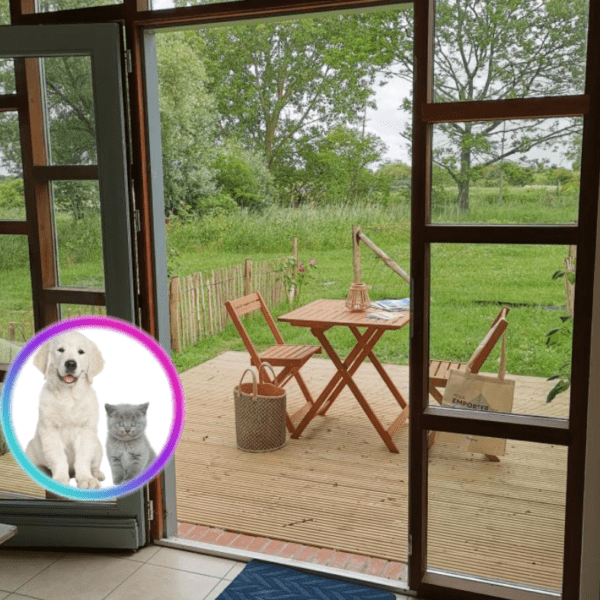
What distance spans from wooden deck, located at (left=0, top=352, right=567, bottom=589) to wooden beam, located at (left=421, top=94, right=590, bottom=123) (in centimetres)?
88

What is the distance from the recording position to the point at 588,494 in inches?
92.5

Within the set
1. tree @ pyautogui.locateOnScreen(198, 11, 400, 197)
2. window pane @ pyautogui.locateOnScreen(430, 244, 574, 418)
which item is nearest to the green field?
window pane @ pyautogui.locateOnScreen(430, 244, 574, 418)

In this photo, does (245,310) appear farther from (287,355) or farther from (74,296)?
(74,296)

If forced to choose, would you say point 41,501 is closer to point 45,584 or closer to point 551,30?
point 45,584

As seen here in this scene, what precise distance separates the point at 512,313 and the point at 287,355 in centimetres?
241

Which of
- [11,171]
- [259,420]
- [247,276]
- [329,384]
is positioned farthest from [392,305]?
[247,276]

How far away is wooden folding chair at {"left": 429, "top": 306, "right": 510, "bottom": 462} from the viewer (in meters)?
2.44

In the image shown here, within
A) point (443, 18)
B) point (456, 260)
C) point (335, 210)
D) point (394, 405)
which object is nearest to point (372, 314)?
point (394, 405)

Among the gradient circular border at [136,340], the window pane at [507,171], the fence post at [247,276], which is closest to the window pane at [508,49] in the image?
the window pane at [507,171]

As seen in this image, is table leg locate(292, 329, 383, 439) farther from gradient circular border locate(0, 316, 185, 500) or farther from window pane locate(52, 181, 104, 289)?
window pane locate(52, 181, 104, 289)

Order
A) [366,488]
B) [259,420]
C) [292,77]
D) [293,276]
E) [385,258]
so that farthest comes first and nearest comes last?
[292,77]
[293,276]
[385,258]
[259,420]
[366,488]

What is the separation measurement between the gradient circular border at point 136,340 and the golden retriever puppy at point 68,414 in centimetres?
8

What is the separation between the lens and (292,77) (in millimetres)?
9453

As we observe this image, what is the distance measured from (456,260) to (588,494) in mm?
887
